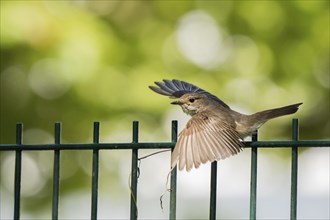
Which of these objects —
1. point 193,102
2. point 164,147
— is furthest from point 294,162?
point 193,102

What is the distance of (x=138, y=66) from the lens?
893cm

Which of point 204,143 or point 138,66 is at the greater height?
point 138,66

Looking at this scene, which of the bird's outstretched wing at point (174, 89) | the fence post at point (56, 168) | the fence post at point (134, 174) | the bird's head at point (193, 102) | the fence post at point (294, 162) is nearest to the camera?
the fence post at point (294, 162)

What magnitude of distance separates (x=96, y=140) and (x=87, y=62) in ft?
12.7

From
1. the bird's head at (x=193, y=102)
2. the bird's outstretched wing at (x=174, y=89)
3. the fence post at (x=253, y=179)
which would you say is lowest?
the fence post at (x=253, y=179)

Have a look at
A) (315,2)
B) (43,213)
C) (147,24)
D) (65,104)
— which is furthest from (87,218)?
(315,2)

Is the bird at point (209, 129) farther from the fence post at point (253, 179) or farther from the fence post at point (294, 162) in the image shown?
the fence post at point (294, 162)

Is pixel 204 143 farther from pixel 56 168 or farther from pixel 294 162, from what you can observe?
pixel 56 168

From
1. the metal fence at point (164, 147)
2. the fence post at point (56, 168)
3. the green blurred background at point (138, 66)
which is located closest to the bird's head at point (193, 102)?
the metal fence at point (164, 147)

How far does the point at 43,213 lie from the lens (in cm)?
941

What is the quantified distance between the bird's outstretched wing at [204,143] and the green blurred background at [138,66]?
144 inches

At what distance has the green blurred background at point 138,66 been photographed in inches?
348

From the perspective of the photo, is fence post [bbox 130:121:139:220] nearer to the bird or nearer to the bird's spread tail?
the bird

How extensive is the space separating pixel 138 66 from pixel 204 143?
13.2ft
